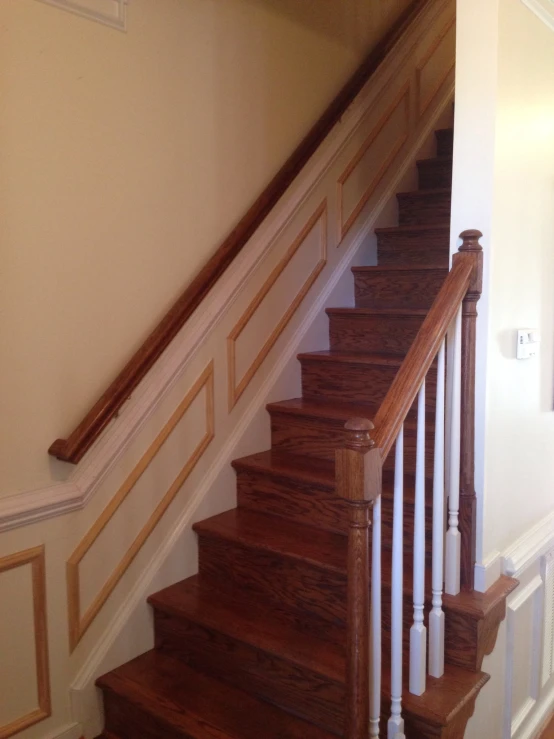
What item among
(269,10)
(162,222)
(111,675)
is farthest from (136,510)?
(269,10)

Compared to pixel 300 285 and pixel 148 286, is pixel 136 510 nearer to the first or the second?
pixel 148 286

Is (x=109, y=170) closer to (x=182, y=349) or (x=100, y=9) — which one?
(x=100, y=9)

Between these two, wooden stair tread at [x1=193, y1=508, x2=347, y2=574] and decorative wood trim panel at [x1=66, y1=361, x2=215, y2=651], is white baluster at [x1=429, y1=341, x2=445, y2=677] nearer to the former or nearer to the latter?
wooden stair tread at [x1=193, y1=508, x2=347, y2=574]

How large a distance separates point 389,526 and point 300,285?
1.21 metres

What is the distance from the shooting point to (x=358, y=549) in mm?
1348

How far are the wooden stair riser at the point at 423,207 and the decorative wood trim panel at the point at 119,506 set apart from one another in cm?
156

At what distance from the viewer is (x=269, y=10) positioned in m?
2.60

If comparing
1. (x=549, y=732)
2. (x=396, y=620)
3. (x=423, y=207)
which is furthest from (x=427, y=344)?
(x=423, y=207)

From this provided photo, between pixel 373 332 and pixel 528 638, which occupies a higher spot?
pixel 373 332

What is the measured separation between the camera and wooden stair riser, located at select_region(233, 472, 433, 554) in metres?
2.00

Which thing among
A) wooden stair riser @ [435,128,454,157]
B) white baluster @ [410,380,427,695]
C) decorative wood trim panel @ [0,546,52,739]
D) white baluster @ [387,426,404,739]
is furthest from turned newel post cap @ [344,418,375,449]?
wooden stair riser @ [435,128,454,157]

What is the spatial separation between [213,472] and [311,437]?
0.41 m

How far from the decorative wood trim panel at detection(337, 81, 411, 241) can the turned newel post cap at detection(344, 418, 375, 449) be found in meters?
1.83

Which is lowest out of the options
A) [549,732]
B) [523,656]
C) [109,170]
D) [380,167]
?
[549,732]
